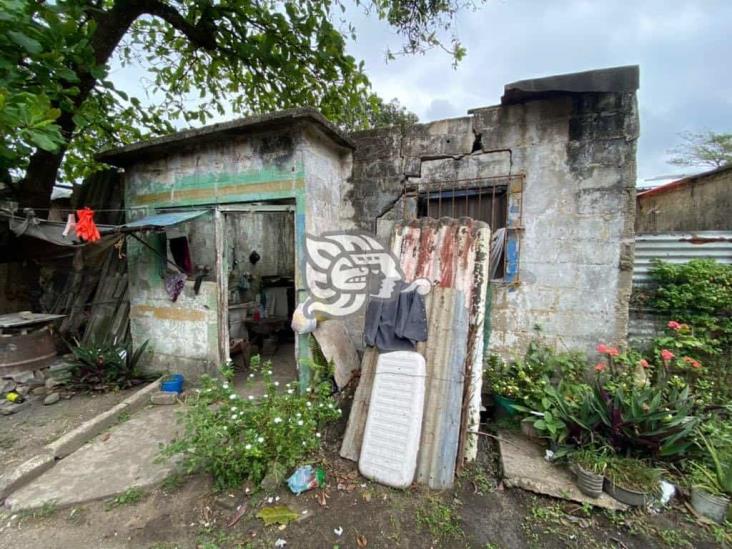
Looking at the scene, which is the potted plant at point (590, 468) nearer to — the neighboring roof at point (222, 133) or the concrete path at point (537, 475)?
the concrete path at point (537, 475)

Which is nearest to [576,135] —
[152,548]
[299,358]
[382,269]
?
[382,269]

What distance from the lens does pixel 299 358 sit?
3.60m

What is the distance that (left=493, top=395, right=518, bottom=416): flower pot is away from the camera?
293 cm

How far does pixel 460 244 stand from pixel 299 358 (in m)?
2.35

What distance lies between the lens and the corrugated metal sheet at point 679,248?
3332mm

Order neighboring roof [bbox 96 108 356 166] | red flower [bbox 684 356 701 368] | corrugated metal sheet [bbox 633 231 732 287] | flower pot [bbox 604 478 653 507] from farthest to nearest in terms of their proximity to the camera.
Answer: corrugated metal sheet [bbox 633 231 732 287], neighboring roof [bbox 96 108 356 166], red flower [bbox 684 356 701 368], flower pot [bbox 604 478 653 507]

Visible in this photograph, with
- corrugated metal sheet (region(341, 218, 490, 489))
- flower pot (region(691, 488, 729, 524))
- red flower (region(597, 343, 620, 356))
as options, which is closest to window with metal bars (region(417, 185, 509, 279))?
corrugated metal sheet (region(341, 218, 490, 489))

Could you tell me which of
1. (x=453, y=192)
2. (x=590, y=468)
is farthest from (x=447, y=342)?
(x=453, y=192)

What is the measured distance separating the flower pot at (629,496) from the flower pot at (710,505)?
30 centimetres

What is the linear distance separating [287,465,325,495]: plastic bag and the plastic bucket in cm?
252

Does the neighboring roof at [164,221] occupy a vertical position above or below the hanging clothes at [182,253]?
above

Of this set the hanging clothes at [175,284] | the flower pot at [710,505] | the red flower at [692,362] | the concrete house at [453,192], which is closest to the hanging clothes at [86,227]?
the concrete house at [453,192]

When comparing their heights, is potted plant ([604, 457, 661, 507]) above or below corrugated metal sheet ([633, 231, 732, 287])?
below

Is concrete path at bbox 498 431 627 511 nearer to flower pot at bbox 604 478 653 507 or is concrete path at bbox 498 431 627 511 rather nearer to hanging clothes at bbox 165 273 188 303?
flower pot at bbox 604 478 653 507
